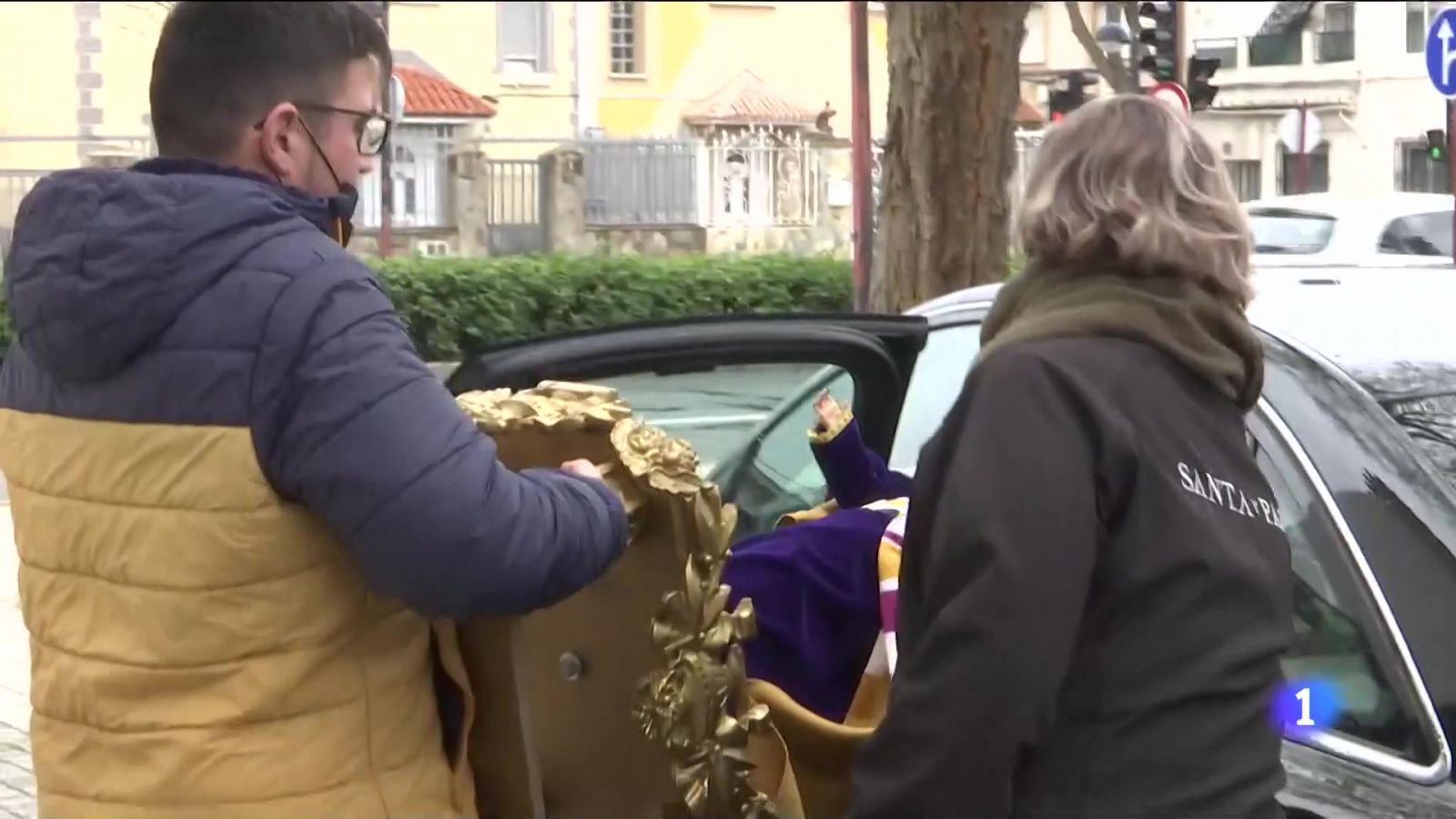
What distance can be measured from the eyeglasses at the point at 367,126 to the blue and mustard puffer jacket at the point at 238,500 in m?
0.11

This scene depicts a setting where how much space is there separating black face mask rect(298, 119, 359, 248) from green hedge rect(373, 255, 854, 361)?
1489cm

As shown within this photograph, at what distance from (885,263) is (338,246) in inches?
288

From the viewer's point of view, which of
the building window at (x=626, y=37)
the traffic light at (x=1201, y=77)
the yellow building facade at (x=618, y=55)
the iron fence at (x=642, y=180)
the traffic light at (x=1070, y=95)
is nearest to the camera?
the traffic light at (x=1201, y=77)

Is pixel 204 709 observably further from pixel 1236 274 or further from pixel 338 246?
pixel 1236 274

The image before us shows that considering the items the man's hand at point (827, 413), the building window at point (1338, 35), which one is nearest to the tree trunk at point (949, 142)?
the man's hand at point (827, 413)

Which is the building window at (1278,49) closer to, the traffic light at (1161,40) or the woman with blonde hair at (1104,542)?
the traffic light at (1161,40)

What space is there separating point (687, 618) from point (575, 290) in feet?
53.5

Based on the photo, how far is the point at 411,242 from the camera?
22375 millimetres

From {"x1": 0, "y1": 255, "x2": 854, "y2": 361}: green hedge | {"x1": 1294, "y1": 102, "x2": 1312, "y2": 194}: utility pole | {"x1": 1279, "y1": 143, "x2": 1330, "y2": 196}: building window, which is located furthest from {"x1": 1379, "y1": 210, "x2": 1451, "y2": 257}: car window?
{"x1": 1279, "y1": 143, "x2": 1330, "y2": 196}: building window

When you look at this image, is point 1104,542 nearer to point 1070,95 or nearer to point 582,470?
point 582,470

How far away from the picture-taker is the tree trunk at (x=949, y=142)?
9008mm

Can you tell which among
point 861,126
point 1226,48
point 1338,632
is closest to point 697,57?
point 1226,48

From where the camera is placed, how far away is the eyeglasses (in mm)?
2227

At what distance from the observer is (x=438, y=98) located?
105 ft
